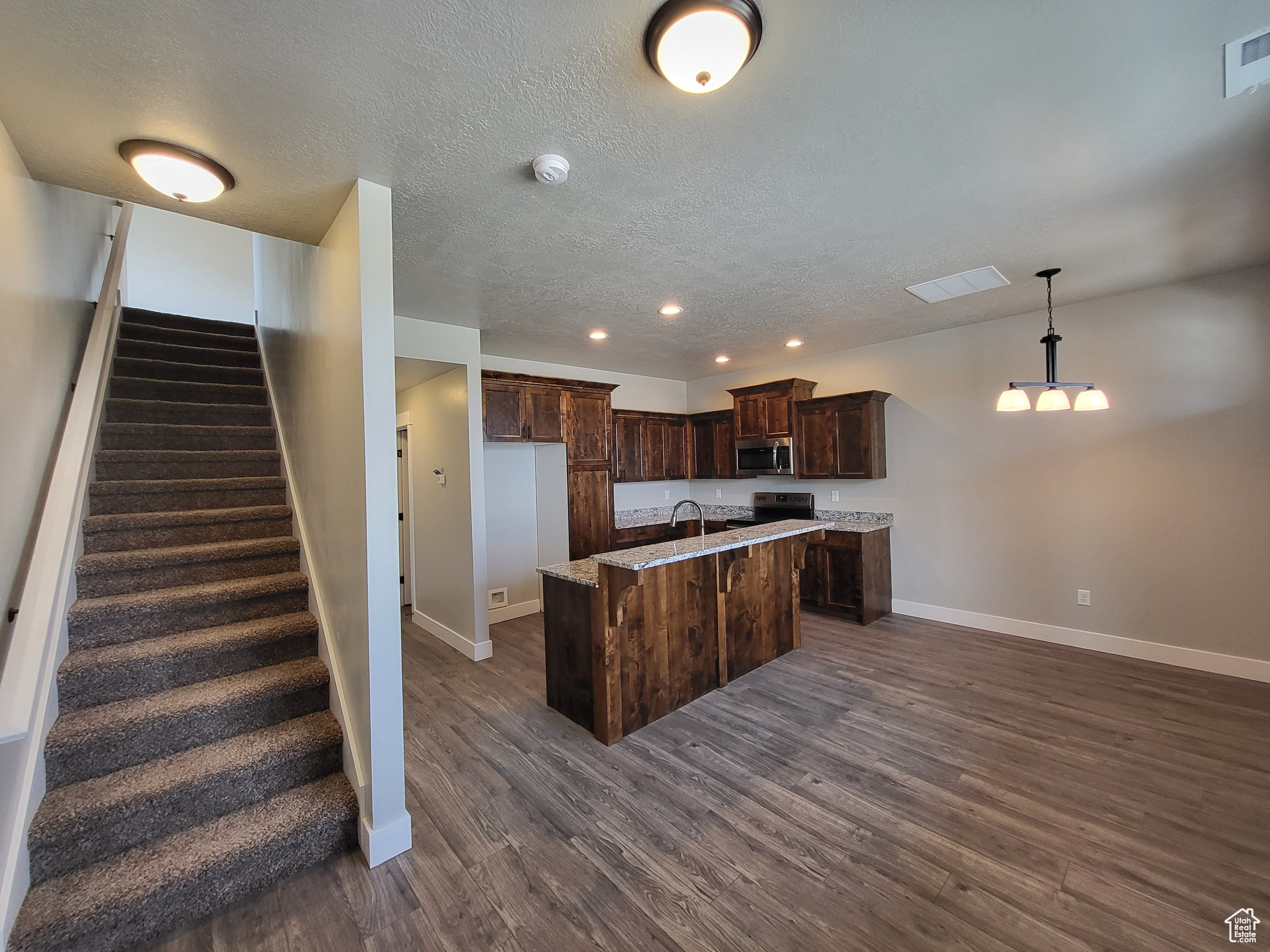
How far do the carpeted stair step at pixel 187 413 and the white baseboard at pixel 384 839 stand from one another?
120 inches

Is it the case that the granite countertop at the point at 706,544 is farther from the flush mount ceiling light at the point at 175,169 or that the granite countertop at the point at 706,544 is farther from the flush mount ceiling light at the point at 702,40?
the flush mount ceiling light at the point at 175,169

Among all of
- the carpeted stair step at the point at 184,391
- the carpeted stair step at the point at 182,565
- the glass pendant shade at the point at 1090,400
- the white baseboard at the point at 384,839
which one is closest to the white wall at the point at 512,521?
the carpeted stair step at the point at 184,391

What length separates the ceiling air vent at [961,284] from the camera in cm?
305

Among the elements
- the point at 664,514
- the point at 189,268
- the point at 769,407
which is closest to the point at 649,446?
the point at 664,514

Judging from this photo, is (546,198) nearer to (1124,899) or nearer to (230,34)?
(230,34)

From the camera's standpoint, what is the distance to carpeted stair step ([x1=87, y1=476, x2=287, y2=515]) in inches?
107

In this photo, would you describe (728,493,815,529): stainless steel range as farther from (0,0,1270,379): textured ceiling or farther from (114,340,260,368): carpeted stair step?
(114,340,260,368): carpeted stair step

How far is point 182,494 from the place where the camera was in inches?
115

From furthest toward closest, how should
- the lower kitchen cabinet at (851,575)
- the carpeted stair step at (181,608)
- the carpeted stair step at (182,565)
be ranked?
the lower kitchen cabinet at (851,575), the carpeted stair step at (182,565), the carpeted stair step at (181,608)

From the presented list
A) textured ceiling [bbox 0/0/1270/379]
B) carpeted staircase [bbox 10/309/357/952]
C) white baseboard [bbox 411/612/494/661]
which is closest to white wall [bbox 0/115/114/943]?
carpeted staircase [bbox 10/309/357/952]

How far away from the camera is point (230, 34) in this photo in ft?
4.07

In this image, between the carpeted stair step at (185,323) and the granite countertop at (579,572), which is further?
the carpeted stair step at (185,323)

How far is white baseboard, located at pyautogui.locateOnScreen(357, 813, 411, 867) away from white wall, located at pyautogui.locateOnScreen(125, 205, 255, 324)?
221 inches

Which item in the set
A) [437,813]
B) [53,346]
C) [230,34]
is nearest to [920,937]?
[437,813]
